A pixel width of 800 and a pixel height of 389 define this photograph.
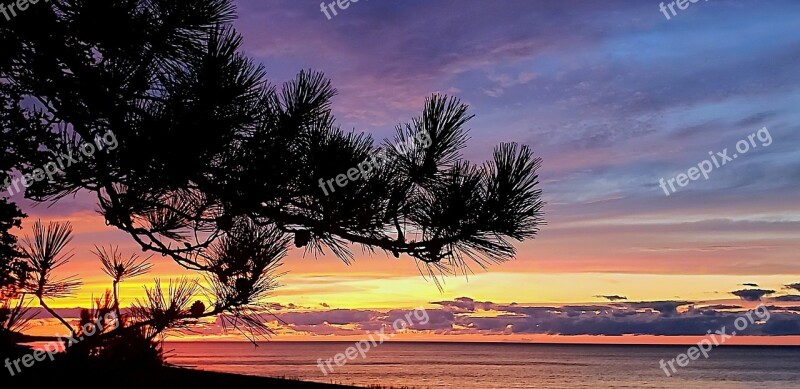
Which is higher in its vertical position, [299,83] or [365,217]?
[299,83]

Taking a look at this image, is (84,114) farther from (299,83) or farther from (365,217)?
(365,217)

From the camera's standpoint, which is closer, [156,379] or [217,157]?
[217,157]

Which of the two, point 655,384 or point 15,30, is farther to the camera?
point 655,384

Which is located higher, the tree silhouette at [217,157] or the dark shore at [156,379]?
the tree silhouette at [217,157]

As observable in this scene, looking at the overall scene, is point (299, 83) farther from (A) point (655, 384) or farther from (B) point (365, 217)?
(A) point (655, 384)

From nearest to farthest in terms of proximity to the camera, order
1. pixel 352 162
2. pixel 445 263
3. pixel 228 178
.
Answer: pixel 228 178 → pixel 352 162 → pixel 445 263

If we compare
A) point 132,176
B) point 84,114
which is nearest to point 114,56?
point 84,114

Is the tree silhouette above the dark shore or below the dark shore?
above

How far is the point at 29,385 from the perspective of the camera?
3.64 metres

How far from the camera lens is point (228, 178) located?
3244 millimetres

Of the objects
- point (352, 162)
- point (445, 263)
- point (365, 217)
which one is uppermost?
point (352, 162)

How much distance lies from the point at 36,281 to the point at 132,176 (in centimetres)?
77

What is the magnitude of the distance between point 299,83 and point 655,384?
64.1m

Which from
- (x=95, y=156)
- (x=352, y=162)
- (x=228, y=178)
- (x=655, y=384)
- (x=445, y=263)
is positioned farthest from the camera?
(x=655, y=384)
